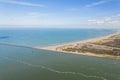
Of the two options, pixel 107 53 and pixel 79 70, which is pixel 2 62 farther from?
pixel 107 53

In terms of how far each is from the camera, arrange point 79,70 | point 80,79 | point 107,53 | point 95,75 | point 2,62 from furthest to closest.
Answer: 1. point 107,53
2. point 2,62
3. point 79,70
4. point 95,75
5. point 80,79

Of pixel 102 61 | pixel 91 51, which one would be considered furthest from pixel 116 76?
pixel 91 51

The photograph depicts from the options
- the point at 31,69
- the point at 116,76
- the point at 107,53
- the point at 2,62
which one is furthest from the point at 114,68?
the point at 2,62

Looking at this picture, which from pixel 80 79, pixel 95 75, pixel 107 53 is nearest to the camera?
pixel 80 79

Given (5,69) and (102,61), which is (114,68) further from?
(5,69)

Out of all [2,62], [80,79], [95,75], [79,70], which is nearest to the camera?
[80,79]

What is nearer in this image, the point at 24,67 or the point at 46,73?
the point at 46,73

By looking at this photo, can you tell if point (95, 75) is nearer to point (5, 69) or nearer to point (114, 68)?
point (114, 68)

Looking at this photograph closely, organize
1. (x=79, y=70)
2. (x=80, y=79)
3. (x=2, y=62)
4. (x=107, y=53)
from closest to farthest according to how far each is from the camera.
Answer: (x=80, y=79) → (x=79, y=70) → (x=2, y=62) → (x=107, y=53)

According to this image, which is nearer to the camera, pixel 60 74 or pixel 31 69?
pixel 60 74
